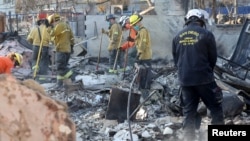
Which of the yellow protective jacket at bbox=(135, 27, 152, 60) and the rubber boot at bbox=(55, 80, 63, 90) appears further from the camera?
the rubber boot at bbox=(55, 80, 63, 90)

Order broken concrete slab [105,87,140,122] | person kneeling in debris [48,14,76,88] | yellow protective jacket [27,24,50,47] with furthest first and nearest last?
yellow protective jacket [27,24,50,47]
person kneeling in debris [48,14,76,88]
broken concrete slab [105,87,140,122]

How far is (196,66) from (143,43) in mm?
4804

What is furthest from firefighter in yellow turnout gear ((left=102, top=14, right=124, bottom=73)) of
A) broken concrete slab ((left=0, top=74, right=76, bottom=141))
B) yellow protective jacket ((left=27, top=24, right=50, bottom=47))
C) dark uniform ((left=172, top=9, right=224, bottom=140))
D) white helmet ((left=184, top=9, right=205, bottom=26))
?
broken concrete slab ((left=0, top=74, right=76, bottom=141))

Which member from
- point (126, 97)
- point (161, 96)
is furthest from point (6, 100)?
point (161, 96)

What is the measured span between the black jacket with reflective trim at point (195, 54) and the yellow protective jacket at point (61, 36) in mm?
5314

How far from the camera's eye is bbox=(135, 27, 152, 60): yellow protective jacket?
1038 cm

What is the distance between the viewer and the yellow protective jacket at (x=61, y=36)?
1076cm

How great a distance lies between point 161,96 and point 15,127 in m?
6.43

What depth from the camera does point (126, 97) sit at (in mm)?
7434

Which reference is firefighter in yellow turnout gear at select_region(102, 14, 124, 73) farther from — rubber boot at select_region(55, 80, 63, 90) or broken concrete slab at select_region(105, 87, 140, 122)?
broken concrete slab at select_region(105, 87, 140, 122)

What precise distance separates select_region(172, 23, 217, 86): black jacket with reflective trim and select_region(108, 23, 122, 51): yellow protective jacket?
8023 millimetres

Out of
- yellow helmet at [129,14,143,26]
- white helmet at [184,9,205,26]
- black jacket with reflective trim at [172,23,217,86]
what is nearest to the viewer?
black jacket with reflective trim at [172,23,217,86]

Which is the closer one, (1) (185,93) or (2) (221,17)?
(1) (185,93)

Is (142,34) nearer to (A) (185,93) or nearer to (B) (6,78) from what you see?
(A) (185,93)
